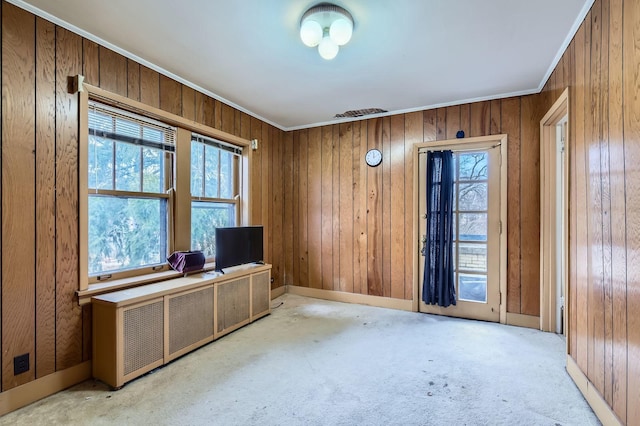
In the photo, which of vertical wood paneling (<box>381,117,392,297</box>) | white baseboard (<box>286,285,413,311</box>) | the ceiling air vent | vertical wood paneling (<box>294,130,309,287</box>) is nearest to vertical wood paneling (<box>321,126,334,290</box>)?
white baseboard (<box>286,285,413,311</box>)

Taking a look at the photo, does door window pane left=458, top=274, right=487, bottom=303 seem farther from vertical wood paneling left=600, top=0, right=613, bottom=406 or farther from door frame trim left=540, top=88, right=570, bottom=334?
vertical wood paneling left=600, top=0, right=613, bottom=406

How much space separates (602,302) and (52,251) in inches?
142

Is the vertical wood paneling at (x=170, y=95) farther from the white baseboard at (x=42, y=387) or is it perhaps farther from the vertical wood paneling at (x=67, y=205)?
the white baseboard at (x=42, y=387)

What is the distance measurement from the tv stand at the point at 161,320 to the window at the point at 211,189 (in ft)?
1.82

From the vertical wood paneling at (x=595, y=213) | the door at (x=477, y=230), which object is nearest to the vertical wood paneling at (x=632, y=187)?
the vertical wood paneling at (x=595, y=213)

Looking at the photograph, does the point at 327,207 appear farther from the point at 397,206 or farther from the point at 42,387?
the point at 42,387

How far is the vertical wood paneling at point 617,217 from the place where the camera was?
159 cm

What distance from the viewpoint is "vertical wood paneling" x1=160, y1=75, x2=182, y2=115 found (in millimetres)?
2908

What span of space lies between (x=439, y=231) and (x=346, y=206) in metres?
1.31

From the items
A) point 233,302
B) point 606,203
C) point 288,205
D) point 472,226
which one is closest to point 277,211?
point 288,205

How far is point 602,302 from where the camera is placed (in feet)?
5.99

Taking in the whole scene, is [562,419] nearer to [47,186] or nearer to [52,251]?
[52,251]

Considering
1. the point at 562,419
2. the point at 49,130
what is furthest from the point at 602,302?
the point at 49,130

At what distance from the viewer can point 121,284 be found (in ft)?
8.12
